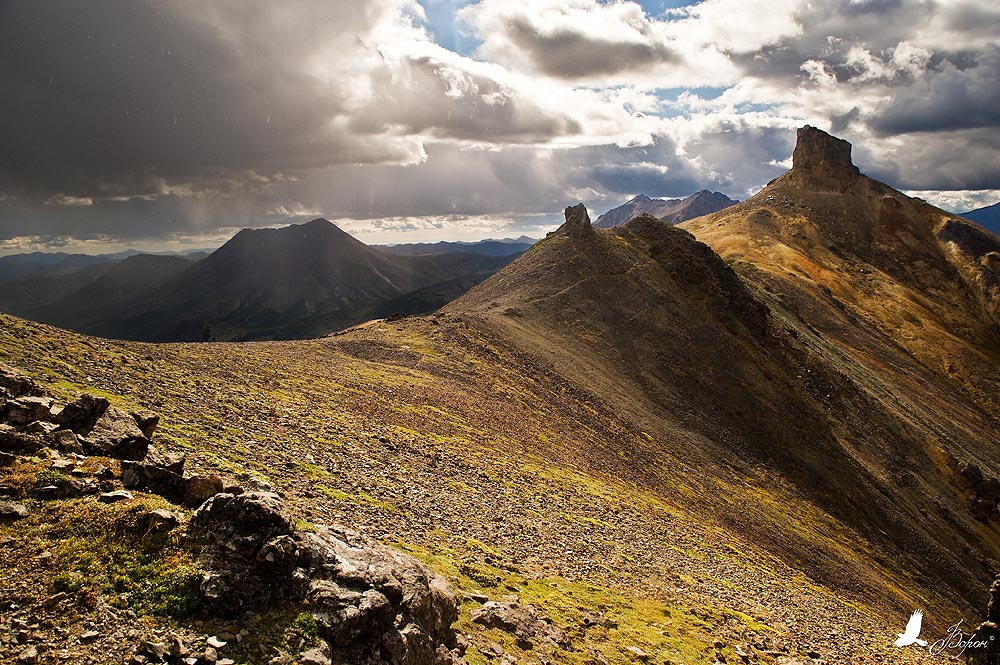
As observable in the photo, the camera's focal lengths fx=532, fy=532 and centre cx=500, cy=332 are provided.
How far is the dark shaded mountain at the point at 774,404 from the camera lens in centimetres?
4831

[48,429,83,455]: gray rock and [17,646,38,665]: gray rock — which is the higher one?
[48,429,83,455]: gray rock

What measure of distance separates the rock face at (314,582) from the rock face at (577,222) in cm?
Answer: 8559

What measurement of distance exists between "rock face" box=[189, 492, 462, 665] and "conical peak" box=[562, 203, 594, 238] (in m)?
85.6

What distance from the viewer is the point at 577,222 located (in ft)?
315

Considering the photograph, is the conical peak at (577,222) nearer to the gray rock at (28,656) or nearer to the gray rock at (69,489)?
the gray rock at (69,489)

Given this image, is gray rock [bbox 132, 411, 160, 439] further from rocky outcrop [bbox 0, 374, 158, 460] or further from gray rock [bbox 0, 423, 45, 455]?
gray rock [bbox 0, 423, 45, 455]

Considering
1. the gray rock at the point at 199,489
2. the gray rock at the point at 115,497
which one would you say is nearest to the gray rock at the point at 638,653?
the gray rock at the point at 199,489

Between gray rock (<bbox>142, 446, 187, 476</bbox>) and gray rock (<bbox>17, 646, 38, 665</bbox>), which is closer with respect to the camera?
gray rock (<bbox>17, 646, 38, 665</bbox>)

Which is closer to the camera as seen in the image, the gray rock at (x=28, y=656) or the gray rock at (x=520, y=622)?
the gray rock at (x=28, y=656)

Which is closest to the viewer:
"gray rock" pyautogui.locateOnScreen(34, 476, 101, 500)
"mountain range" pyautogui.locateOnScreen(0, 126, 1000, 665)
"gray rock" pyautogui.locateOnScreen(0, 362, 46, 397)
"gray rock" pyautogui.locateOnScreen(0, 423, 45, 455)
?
"gray rock" pyautogui.locateOnScreen(34, 476, 101, 500)

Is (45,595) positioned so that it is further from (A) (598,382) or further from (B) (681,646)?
(A) (598,382)

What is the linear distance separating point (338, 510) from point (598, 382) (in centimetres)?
4005

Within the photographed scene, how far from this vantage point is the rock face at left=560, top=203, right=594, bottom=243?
94.9 metres

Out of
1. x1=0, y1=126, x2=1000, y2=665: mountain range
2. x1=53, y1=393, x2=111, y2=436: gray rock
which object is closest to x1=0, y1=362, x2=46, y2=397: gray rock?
x1=53, y1=393, x2=111, y2=436: gray rock
